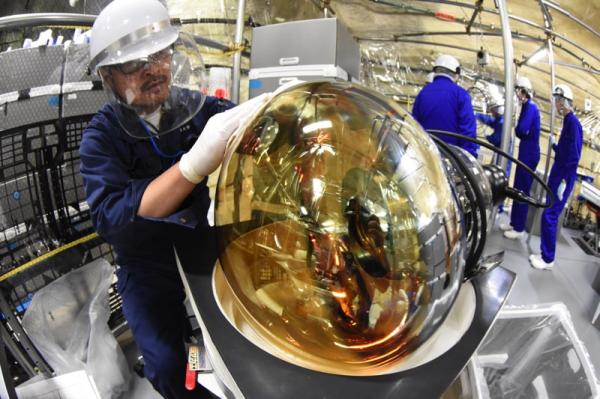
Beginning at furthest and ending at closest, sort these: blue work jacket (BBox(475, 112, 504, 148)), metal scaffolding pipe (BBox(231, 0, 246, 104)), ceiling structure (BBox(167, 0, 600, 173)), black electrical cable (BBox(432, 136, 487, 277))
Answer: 1. ceiling structure (BBox(167, 0, 600, 173))
2. blue work jacket (BBox(475, 112, 504, 148))
3. metal scaffolding pipe (BBox(231, 0, 246, 104))
4. black electrical cable (BBox(432, 136, 487, 277))

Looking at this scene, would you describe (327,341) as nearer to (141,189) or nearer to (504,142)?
(141,189)

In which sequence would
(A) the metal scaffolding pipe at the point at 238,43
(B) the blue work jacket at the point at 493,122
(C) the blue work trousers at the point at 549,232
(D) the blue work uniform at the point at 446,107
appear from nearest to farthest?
(A) the metal scaffolding pipe at the point at 238,43 → (D) the blue work uniform at the point at 446,107 → (C) the blue work trousers at the point at 549,232 → (B) the blue work jacket at the point at 493,122

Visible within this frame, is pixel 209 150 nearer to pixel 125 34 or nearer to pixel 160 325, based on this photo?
pixel 125 34

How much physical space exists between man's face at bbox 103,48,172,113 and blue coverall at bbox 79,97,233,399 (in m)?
0.11

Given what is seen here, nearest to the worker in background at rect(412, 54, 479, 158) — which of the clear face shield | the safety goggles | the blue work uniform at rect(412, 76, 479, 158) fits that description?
the blue work uniform at rect(412, 76, 479, 158)

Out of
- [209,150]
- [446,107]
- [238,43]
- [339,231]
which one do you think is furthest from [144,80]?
[446,107]

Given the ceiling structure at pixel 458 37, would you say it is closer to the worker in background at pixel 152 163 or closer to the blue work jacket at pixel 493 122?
the blue work jacket at pixel 493 122

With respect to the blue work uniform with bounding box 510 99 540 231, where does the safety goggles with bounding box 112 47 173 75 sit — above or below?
above

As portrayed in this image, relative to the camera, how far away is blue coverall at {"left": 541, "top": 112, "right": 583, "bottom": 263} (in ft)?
8.79

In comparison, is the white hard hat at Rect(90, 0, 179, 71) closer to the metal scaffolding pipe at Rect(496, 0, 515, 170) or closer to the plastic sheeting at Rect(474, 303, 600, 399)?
the plastic sheeting at Rect(474, 303, 600, 399)

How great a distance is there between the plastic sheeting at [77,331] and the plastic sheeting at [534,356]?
126 cm

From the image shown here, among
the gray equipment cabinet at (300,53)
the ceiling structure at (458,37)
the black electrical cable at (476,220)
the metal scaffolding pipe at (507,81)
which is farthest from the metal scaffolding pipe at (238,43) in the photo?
the black electrical cable at (476,220)

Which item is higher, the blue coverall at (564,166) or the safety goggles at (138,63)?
the safety goggles at (138,63)

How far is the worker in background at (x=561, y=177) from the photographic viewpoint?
2.69 m
